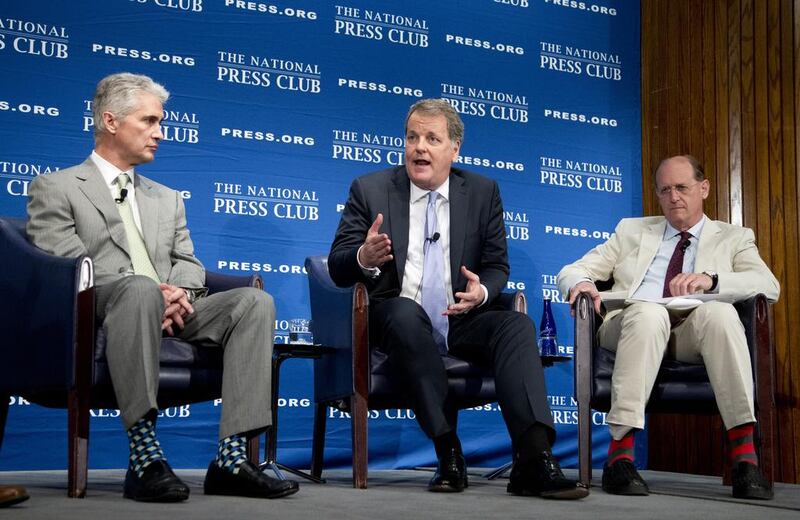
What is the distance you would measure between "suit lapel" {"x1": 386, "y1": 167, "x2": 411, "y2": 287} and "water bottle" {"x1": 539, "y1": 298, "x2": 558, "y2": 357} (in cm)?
134

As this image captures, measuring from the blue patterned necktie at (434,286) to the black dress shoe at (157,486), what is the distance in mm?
1162

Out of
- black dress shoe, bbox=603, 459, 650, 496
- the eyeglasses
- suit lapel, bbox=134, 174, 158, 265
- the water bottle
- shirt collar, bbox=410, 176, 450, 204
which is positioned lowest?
black dress shoe, bbox=603, 459, 650, 496

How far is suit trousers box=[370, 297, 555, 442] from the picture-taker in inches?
113

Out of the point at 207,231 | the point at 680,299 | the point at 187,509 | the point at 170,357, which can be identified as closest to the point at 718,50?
the point at 680,299

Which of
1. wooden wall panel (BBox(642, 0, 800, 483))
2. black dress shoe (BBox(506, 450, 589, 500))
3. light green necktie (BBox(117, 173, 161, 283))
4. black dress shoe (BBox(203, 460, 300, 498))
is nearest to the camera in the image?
black dress shoe (BBox(203, 460, 300, 498))

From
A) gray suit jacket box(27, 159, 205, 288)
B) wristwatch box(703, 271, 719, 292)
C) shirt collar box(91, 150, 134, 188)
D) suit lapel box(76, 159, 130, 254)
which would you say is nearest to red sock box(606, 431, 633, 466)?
wristwatch box(703, 271, 719, 292)

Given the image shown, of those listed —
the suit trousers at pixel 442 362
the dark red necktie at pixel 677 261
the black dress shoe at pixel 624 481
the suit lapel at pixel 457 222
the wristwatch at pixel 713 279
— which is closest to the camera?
the suit trousers at pixel 442 362

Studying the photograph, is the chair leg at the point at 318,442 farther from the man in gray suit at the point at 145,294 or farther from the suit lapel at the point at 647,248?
the suit lapel at the point at 647,248

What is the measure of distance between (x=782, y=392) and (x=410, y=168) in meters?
2.10

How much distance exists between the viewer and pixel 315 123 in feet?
15.0

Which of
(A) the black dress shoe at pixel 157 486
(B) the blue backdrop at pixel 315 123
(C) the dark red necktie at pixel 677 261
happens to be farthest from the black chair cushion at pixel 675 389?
(A) the black dress shoe at pixel 157 486

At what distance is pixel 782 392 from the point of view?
431 centimetres

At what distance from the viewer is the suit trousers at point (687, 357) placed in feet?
10.3

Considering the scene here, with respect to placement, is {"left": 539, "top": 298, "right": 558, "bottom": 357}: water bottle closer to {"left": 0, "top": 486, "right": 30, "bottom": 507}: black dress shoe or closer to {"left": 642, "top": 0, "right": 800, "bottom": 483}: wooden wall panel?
{"left": 642, "top": 0, "right": 800, "bottom": 483}: wooden wall panel
